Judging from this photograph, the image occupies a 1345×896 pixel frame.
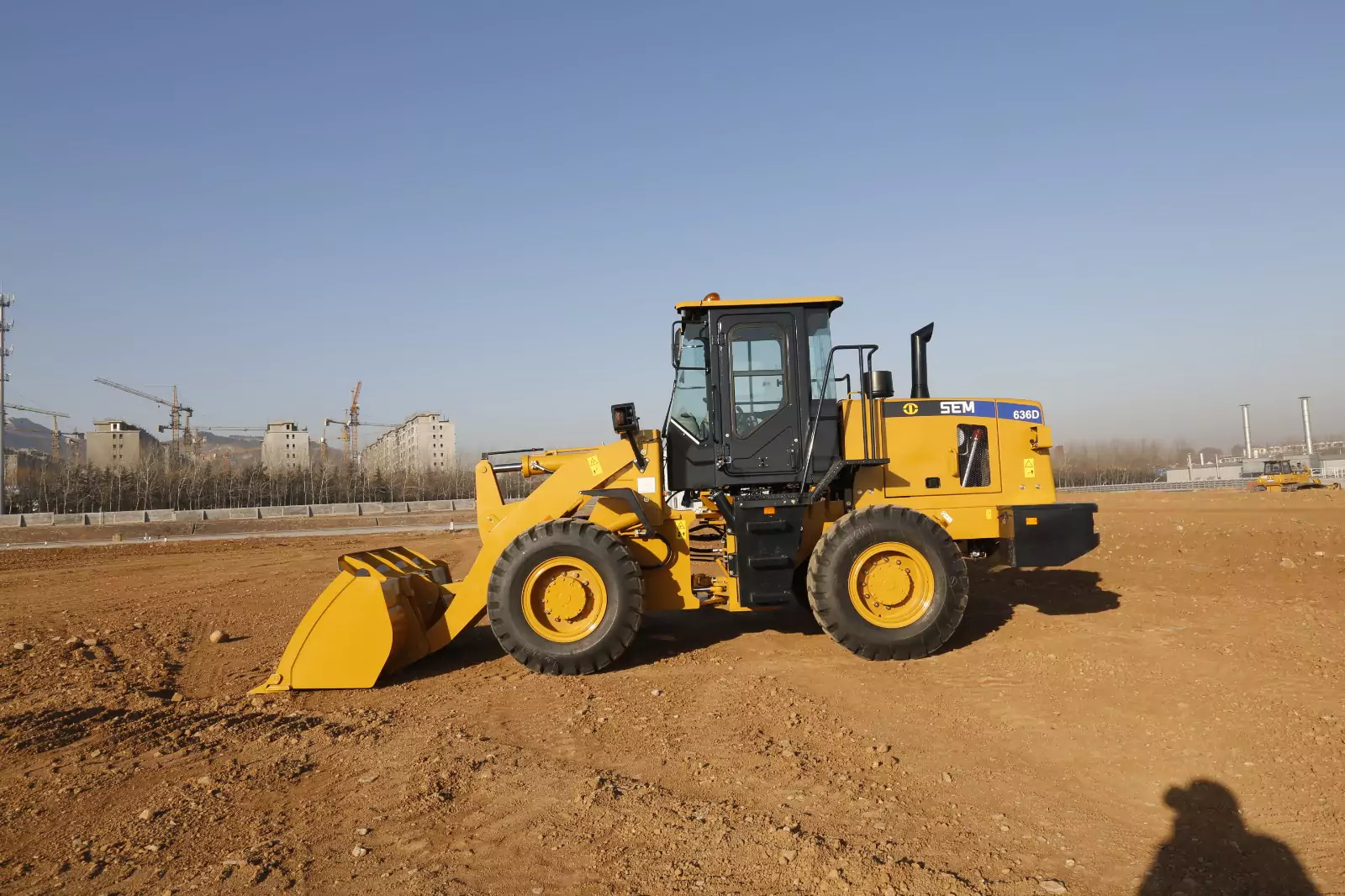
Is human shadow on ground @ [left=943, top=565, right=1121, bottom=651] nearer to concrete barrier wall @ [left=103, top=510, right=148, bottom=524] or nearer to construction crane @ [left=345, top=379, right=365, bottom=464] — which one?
concrete barrier wall @ [left=103, top=510, right=148, bottom=524]

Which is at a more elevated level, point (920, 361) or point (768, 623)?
point (920, 361)

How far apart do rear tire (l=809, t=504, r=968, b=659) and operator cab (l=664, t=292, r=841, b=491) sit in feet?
2.65

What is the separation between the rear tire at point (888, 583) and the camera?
747cm

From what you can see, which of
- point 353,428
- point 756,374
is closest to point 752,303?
point 756,374

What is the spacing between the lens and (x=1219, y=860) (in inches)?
149

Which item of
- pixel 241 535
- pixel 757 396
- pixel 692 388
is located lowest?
pixel 241 535

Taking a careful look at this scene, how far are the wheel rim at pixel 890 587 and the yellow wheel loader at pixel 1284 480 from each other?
1621 inches

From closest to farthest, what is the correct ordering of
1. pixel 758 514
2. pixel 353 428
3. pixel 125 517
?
pixel 758 514, pixel 125 517, pixel 353 428

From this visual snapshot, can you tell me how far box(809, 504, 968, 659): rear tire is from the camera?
747 centimetres

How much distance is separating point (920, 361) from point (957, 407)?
25.8 inches

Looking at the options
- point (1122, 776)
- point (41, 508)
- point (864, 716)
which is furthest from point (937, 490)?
point (41, 508)

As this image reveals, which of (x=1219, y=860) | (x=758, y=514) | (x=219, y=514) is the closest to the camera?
(x=1219, y=860)

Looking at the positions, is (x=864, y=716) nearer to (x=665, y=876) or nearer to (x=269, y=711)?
(x=665, y=876)

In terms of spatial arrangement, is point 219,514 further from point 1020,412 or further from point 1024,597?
point 1020,412
